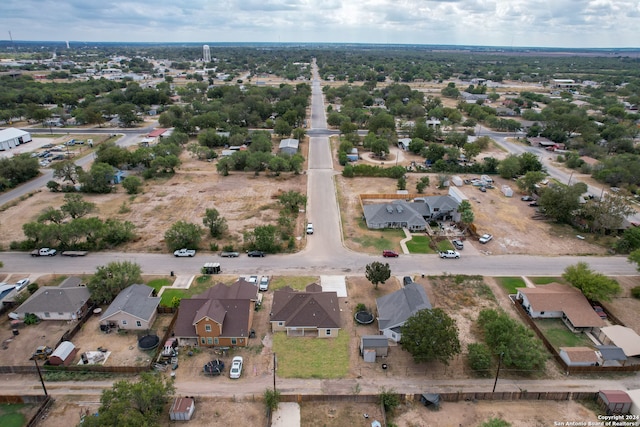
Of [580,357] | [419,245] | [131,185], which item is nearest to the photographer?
[580,357]

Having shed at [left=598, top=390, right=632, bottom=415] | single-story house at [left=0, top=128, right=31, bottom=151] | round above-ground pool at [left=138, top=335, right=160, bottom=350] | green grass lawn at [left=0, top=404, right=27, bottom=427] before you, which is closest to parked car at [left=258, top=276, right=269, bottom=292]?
round above-ground pool at [left=138, top=335, right=160, bottom=350]

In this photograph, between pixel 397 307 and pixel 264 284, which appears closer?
pixel 397 307

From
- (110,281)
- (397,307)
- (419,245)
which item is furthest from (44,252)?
(419,245)

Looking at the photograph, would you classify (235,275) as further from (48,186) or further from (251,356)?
(48,186)

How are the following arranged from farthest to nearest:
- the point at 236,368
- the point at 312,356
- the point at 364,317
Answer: the point at 364,317, the point at 312,356, the point at 236,368

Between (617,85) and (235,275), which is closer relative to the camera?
(235,275)

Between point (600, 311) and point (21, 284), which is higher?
point (600, 311)

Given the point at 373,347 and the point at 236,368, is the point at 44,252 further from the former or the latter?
the point at 373,347

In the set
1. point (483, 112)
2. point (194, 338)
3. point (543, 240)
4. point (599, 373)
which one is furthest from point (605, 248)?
point (483, 112)
